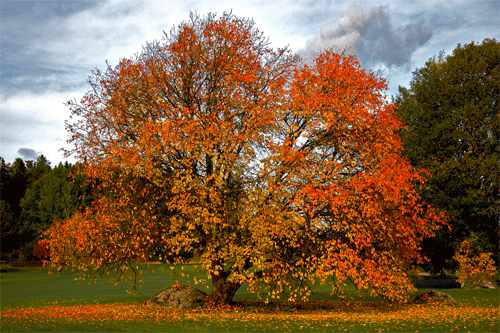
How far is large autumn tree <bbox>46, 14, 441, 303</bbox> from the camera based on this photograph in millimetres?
18344

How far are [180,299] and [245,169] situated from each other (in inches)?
316

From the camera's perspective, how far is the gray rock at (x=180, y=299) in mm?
21664

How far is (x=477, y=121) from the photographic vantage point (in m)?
36.9

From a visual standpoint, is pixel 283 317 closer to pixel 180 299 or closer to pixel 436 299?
pixel 180 299

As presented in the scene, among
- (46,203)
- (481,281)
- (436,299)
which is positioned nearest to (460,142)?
(481,281)

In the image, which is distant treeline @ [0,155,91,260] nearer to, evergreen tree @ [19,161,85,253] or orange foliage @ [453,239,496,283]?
evergreen tree @ [19,161,85,253]

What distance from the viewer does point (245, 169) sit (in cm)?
1920

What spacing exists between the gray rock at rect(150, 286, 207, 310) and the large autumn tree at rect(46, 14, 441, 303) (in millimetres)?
1132

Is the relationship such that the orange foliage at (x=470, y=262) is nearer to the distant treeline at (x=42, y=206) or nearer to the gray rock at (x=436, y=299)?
the gray rock at (x=436, y=299)

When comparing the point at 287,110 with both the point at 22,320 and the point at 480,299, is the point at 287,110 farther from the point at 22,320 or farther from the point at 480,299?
the point at 480,299

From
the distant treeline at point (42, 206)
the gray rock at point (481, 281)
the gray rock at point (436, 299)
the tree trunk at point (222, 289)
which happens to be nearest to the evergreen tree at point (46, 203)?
the distant treeline at point (42, 206)

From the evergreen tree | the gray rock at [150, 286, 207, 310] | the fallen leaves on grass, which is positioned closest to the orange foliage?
the fallen leaves on grass

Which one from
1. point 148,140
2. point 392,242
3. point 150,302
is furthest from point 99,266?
point 392,242

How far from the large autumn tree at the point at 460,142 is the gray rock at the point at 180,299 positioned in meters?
21.3
